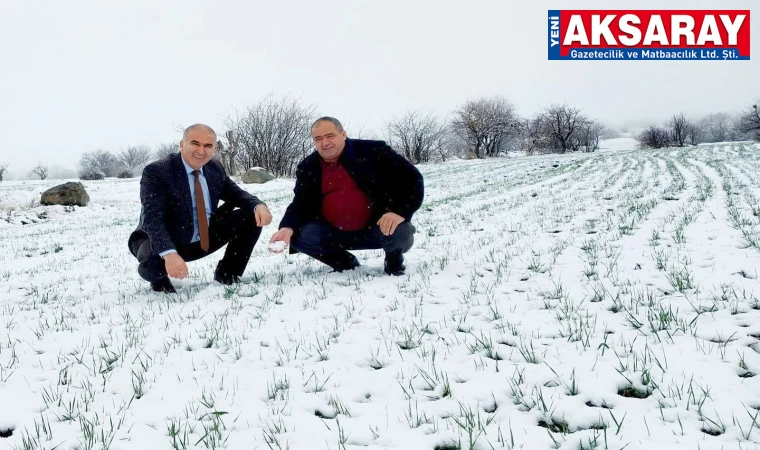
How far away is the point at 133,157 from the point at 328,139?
322 ft

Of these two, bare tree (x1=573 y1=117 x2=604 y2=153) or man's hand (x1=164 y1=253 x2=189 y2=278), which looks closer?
man's hand (x1=164 y1=253 x2=189 y2=278)

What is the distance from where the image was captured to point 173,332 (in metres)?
3.06

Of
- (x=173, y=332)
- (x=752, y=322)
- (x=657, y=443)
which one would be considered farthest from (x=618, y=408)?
(x=173, y=332)

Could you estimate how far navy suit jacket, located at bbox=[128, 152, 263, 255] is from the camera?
146 inches

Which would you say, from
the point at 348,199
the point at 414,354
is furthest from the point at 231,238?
the point at 414,354

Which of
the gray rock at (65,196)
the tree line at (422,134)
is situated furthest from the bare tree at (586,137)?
the gray rock at (65,196)

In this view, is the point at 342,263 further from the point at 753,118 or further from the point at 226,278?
the point at 753,118

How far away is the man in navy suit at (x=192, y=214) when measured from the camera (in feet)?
12.7

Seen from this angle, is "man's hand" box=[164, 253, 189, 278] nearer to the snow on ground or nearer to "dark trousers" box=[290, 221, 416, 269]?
"dark trousers" box=[290, 221, 416, 269]

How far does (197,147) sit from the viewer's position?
13.1 ft

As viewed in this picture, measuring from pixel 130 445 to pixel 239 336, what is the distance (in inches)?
45.7

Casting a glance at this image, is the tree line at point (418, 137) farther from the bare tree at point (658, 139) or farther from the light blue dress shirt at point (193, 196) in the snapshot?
the light blue dress shirt at point (193, 196)

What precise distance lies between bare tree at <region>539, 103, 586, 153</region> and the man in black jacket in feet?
218

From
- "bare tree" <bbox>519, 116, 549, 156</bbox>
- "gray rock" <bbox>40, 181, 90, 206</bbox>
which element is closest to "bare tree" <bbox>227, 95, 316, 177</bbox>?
"gray rock" <bbox>40, 181, 90, 206</bbox>
